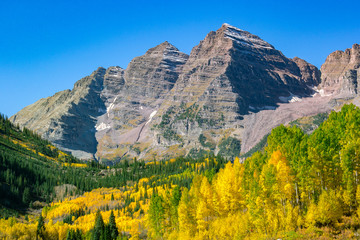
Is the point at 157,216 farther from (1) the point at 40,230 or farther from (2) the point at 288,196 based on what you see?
(1) the point at 40,230

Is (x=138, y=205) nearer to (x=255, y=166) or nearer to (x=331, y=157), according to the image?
(x=255, y=166)

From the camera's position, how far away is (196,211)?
293ft

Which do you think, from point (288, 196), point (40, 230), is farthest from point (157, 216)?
point (40, 230)

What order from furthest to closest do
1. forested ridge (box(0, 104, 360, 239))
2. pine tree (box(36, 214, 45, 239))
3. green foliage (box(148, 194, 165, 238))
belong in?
pine tree (box(36, 214, 45, 239))
green foliage (box(148, 194, 165, 238))
forested ridge (box(0, 104, 360, 239))

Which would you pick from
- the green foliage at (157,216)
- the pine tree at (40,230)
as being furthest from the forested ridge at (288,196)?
the pine tree at (40,230)

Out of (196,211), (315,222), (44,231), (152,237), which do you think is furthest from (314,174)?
(44,231)

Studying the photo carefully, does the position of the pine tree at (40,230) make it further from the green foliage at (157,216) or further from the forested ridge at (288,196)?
the forested ridge at (288,196)

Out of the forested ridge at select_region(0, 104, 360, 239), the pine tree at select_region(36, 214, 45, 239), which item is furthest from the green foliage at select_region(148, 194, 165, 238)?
the pine tree at select_region(36, 214, 45, 239)

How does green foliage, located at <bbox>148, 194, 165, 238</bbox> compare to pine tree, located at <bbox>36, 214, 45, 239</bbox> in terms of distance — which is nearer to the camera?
green foliage, located at <bbox>148, 194, 165, 238</bbox>

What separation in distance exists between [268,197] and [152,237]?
150 ft

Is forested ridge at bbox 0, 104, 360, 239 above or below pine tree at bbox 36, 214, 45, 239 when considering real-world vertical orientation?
above

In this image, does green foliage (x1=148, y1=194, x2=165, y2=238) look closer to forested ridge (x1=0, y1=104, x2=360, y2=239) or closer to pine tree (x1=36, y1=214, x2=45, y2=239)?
forested ridge (x1=0, y1=104, x2=360, y2=239)

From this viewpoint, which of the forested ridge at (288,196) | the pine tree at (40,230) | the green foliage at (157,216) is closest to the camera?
the forested ridge at (288,196)

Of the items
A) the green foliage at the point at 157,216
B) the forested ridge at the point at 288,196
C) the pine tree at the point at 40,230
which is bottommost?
the pine tree at the point at 40,230
